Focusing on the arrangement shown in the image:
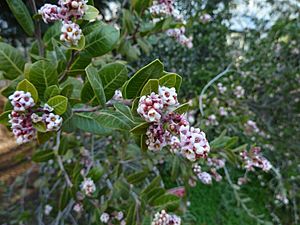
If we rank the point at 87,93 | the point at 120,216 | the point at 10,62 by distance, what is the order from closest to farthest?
1. the point at 87,93
2. the point at 10,62
3. the point at 120,216

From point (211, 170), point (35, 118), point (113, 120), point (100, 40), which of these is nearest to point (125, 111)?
point (113, 120)

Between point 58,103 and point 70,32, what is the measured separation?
15 centimetres

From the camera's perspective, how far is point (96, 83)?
0.63 metres

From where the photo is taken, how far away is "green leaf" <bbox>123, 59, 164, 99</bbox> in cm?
60

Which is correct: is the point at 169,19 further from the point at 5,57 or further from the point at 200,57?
the point at 200,57

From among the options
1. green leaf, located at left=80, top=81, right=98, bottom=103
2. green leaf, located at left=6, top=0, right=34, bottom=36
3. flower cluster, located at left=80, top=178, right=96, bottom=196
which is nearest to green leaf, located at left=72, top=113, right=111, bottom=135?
green leaf, located at left=80, top=81, right=98, bottom=103

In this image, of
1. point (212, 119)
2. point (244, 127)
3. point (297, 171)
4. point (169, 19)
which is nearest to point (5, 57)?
point (169, 19)

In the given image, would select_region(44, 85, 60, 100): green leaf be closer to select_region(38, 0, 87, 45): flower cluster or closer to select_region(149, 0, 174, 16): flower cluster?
select_region(38, 0, 87, 45): flower cluster

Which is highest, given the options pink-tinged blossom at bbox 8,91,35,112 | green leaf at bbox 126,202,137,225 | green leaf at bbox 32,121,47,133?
pink-tinged blossom at bbox 8,91,35,112

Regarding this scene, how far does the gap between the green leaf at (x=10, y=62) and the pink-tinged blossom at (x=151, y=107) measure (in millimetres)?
438

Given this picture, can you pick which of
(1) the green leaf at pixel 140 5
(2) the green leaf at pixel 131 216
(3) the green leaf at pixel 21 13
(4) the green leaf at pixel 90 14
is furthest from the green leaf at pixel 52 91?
(1) the green leaf at pixel 140 5

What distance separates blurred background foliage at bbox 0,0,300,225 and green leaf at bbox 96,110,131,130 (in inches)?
68.2

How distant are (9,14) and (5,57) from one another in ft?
4.71

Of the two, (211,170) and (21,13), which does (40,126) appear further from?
(211,170)
